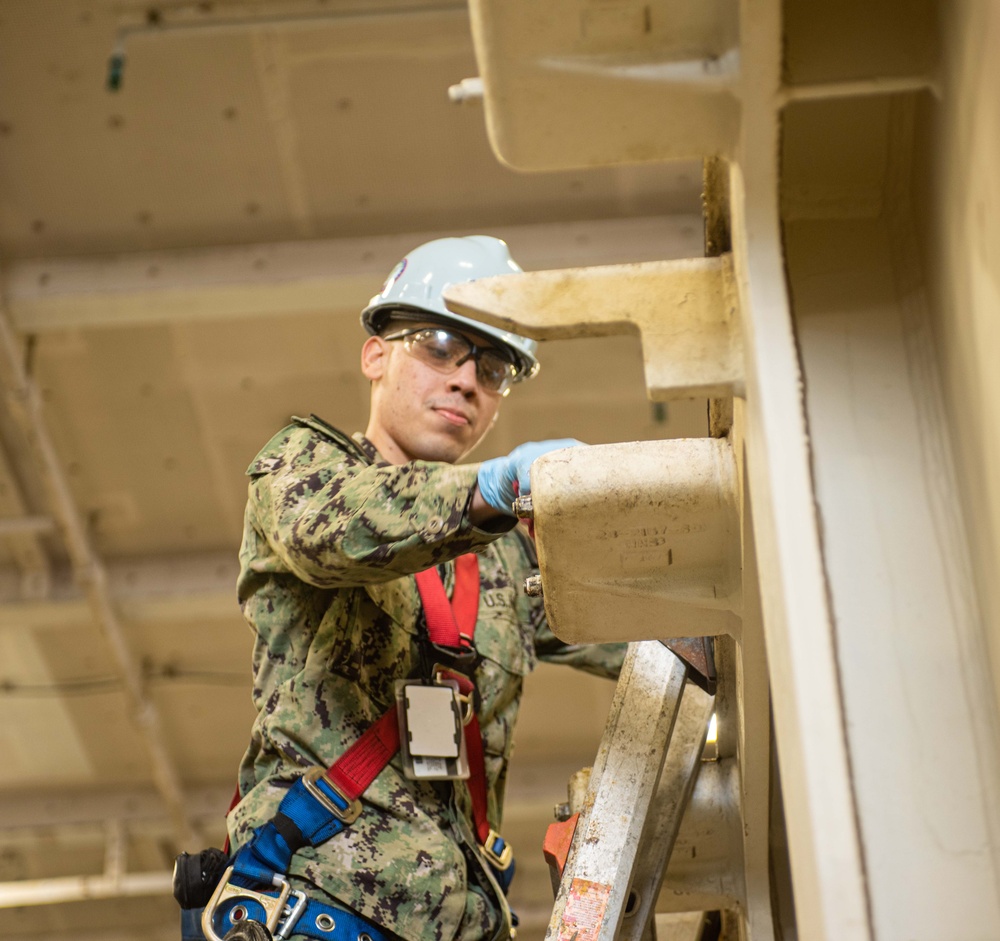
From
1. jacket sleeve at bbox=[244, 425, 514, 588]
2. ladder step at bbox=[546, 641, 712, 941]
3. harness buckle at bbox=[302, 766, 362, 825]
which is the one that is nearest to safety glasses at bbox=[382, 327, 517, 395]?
jacket sleeve at bbox=[244, 425, 514, 588]

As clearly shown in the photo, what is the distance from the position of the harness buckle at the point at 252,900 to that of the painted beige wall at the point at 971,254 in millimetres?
1336

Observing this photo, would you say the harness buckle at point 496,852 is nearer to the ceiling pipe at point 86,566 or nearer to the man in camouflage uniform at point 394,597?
the man in camouflage uniform at point 394,597

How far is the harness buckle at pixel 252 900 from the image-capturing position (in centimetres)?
210

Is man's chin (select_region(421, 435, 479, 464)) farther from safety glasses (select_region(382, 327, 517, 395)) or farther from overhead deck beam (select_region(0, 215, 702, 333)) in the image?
overhead deck beam (select_region(0, 215, 702, 333))

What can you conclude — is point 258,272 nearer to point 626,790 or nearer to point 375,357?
point 375,357

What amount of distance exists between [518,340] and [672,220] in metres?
2.97

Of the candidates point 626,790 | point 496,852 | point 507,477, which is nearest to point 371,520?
point 507,477

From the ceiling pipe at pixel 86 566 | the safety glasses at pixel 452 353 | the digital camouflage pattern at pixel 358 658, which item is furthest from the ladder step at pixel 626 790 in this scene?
the ceiling pipe at pixel 86 566

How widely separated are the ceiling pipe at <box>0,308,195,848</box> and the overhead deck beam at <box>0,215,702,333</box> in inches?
10.5

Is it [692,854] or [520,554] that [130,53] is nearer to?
[520,554]

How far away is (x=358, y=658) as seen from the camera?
2346 mm

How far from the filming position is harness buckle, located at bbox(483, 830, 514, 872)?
2.46 metres

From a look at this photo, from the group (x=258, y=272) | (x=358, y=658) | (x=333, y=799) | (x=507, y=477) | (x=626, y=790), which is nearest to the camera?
(x=507, y=477)

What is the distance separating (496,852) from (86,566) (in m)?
4.78
